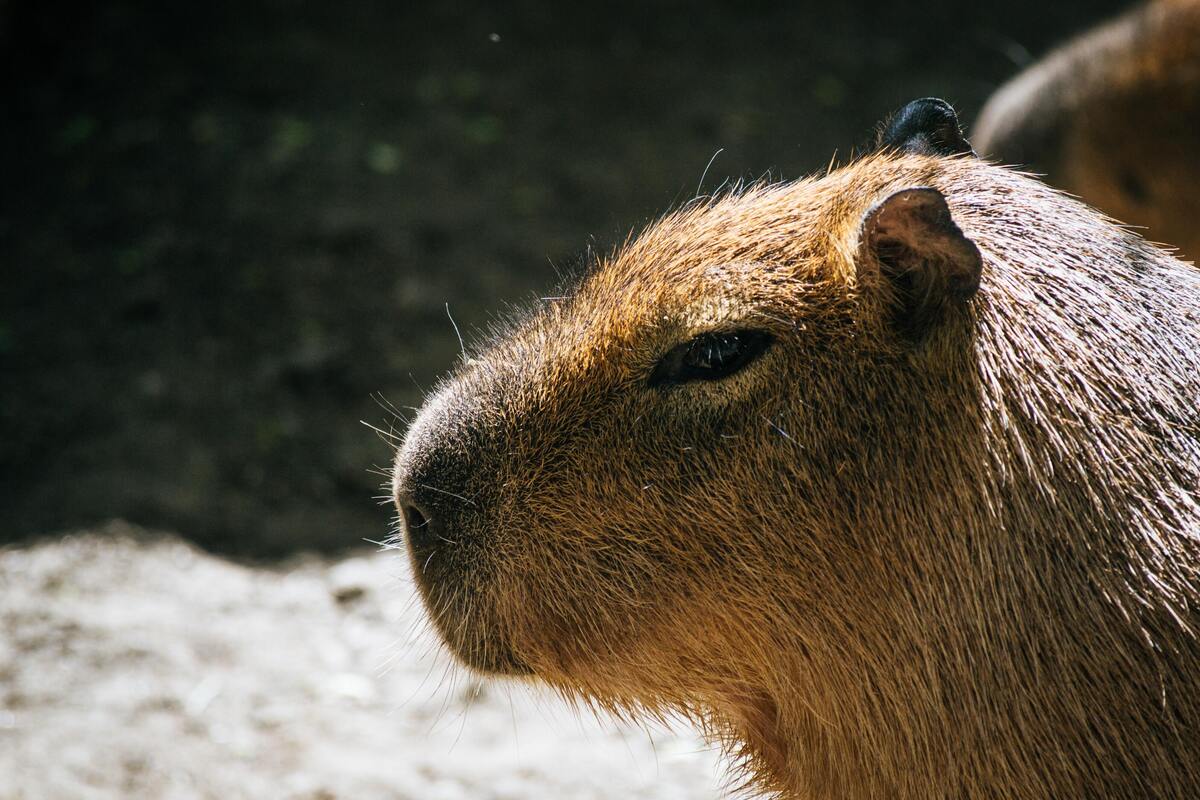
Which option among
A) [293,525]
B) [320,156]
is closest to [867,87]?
[320,156]

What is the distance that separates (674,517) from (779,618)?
24 centimetres

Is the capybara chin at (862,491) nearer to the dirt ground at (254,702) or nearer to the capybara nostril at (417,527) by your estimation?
the capybara nostril at (417,527)

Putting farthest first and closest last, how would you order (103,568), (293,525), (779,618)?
(293,525)
(103,568)
(779,618)

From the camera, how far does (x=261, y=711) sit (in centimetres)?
356

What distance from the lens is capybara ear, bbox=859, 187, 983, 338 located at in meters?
1.73

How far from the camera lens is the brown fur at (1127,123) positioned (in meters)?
4.63

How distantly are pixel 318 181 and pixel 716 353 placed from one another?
15.3ft

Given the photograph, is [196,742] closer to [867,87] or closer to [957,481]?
[957,481]

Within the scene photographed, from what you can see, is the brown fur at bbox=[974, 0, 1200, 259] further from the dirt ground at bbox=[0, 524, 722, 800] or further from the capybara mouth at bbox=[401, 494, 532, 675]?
the capybara mouth at bbox=[401, 494, 532, 675]

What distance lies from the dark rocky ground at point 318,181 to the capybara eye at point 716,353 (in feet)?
8.48

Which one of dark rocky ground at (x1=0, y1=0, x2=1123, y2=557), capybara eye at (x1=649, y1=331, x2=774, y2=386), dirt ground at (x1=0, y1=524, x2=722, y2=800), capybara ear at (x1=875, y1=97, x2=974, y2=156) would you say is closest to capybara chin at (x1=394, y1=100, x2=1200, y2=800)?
capybara eye at (x1=649, y1=331, x2=774, y2=386)

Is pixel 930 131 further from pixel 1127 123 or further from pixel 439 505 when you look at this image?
pixel 1127 123

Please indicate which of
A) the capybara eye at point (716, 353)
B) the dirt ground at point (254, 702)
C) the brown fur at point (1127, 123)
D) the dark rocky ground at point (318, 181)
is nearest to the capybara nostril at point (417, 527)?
the capybara eye at point (716, 353)

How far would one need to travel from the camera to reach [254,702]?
3.59 m
